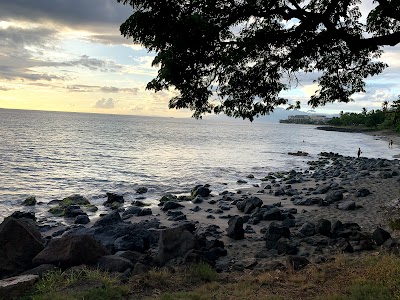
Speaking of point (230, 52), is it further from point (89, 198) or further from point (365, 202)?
point (89, 198)

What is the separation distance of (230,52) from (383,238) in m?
8.10

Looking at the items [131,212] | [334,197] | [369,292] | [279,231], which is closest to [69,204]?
[131,212]

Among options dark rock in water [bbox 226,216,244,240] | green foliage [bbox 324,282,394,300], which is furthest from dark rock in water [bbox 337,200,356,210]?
green foliage [bbox 324,282,394,300]

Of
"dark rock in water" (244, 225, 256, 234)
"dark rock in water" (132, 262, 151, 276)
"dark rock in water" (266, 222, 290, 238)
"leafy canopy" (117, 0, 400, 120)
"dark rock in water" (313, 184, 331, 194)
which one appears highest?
"leafy canopy" (117, 0, 400, 120)

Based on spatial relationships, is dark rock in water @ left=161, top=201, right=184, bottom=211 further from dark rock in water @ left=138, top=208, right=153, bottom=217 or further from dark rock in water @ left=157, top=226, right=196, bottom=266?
dark rock in water @ left=157, top=226, right=196, bottom=266

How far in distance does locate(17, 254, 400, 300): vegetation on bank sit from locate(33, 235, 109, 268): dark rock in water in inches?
37.4

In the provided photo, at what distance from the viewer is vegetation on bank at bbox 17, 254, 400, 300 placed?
7.53m

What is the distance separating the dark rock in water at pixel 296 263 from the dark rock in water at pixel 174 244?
3062 mm

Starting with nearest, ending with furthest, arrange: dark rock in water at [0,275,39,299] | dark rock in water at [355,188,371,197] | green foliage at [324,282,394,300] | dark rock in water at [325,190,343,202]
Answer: green foliage at [324,282,394,300] < dark rock in water at [0,275,39,299] < dark rock in water at [325,190,343,202] < dark rock in water at [355,188,371,197]

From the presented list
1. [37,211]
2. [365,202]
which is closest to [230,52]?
[365,202]

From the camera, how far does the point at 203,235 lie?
49.5 feet

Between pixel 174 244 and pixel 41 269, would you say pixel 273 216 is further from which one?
pixel 41 269

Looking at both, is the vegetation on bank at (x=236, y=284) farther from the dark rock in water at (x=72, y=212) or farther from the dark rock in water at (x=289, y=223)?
the dark rock in water at (x=72, y=212)

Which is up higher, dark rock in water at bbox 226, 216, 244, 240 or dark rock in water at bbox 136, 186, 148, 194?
dark rock in water at bbox 226, 216, 244, 240
